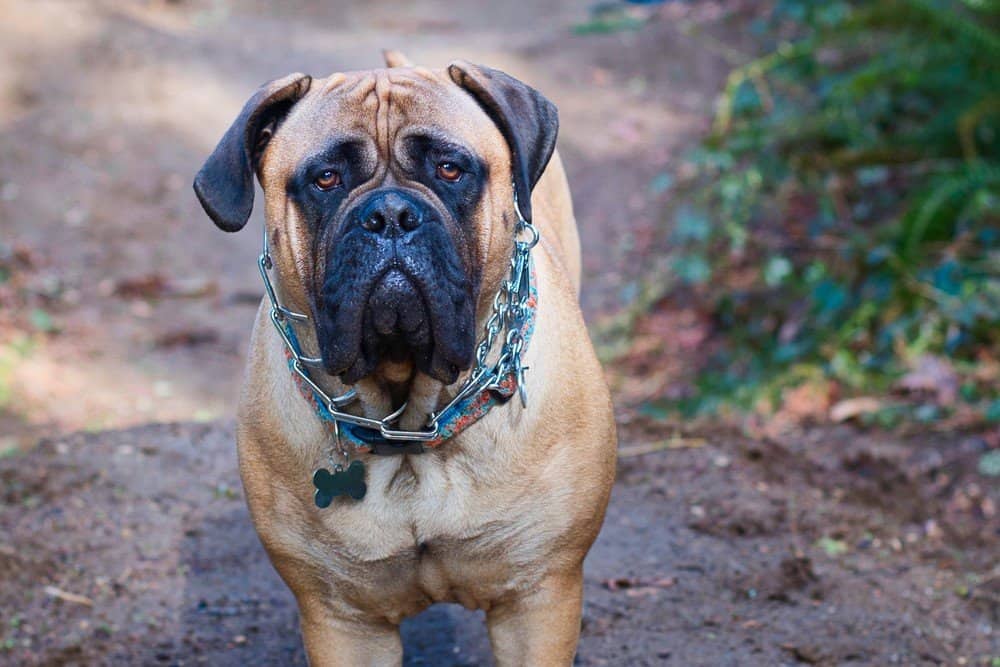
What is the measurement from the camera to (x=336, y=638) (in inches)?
120

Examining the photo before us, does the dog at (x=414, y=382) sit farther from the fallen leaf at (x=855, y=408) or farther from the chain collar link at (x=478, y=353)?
the fallen leaf at (x=855, y=408)

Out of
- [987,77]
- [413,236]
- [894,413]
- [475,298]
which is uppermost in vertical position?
[413,236]

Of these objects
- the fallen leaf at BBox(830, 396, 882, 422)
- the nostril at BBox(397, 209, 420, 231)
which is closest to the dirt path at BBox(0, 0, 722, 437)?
the fallen leaf at BBox(830, 396, 882, 422)

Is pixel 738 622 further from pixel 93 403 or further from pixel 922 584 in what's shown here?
pixel 93 403

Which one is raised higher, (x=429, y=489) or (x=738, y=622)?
(x=429, y=489)

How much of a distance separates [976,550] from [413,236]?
2750 mm

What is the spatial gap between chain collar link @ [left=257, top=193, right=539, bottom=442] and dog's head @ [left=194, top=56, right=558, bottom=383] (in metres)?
0.06

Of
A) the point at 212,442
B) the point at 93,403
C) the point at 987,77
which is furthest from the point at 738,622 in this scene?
the point at 93,403

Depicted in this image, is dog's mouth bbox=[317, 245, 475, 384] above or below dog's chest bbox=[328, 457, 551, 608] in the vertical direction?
above

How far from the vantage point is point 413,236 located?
2.61 metres

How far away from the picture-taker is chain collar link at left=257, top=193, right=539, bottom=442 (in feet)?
9.40

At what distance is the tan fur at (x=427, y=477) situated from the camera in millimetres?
2824

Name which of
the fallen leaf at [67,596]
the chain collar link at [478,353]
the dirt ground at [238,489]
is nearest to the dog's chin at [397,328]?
the chain collar link at [478,353]

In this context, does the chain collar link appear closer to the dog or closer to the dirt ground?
the dog
